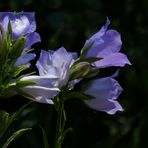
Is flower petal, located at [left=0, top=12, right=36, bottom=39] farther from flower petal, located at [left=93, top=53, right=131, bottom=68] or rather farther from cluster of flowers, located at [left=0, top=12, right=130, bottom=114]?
flower petal, located at [left=93, top=53, right=131, bottom=68]

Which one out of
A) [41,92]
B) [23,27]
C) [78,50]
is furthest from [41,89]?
[78,50]

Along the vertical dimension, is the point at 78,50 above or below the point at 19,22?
Answer: below

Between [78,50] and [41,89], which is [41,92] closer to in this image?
[41,89]

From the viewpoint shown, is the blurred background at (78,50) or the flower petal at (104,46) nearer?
the flower petal at (104,46)

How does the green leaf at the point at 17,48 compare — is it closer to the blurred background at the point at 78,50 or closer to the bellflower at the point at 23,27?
the bellflower at the point at 23,27

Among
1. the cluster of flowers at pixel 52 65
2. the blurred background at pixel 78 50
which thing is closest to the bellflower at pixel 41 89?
the cluster of flowers at pixel 52 65

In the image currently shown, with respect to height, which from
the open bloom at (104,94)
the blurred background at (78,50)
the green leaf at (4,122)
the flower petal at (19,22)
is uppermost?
the flower petal at (19,22)

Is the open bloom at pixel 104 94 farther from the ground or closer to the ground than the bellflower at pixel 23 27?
closer to the ground

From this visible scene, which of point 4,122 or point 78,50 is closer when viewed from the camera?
point 4,122

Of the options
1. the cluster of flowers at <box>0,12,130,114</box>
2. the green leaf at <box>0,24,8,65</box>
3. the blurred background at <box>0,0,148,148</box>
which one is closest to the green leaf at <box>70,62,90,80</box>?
the cluster of flowers at <box>0,12,130,114</box>
